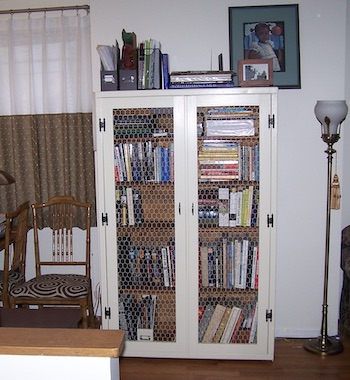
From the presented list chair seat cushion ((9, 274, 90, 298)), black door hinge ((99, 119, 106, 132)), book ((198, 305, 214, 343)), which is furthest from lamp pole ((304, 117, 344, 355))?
chair seat cushion ((9, 274, 90, 298))

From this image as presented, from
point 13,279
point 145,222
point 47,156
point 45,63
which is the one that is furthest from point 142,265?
point 45,63

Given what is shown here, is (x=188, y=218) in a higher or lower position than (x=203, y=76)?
lower

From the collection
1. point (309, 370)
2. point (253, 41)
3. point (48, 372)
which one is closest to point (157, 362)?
point (309, 370)

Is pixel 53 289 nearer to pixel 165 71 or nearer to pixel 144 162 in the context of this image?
pixel 144 162

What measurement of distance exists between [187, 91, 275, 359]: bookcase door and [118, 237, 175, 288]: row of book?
Result: 19cm

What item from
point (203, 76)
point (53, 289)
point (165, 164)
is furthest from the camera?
point (53, 289)

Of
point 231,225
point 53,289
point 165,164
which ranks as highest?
point 165,164

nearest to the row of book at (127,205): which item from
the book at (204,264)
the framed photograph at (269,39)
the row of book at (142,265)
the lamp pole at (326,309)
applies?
the row of book at (142,265)

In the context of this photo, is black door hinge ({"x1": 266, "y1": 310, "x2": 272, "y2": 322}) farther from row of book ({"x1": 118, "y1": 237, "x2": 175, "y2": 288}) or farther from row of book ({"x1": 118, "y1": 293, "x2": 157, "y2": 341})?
row of book ({"x1": 118, "y1": 293, "x2": 157, "y2": 341})

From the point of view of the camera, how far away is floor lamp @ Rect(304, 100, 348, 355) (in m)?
2.90

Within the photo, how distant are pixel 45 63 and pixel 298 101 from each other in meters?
1.92

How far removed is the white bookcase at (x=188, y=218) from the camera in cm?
288

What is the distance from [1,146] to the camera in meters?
3.55

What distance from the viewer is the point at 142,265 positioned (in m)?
3.03
